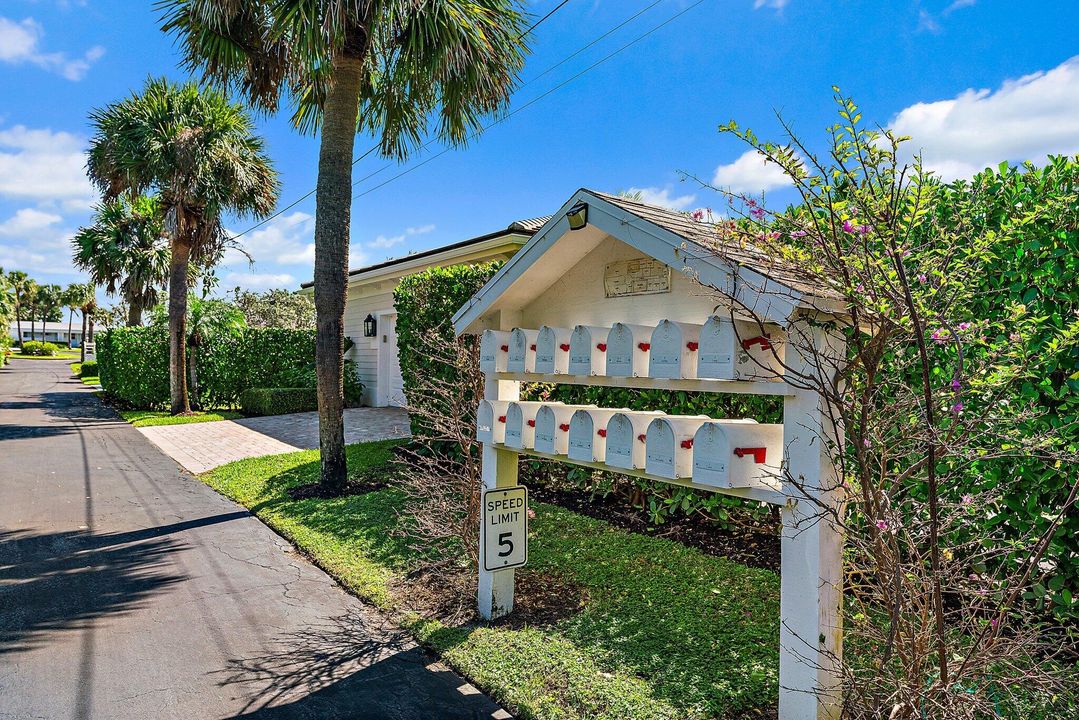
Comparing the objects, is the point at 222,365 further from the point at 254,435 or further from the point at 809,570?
the point at 809,570

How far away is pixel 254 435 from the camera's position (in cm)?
1230

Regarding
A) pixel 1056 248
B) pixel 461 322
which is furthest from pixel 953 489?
pixel 461 322

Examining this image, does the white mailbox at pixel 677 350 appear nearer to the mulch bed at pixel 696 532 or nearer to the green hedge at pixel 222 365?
the mulch bed at pixel 696 532

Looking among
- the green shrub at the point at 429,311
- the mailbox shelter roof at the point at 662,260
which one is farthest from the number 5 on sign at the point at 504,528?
the green shrub at the point at 429,311

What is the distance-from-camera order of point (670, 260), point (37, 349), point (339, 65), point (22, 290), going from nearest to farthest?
point (670, 260)
point (339, 65)
point (37, 349)
point (22, 290)

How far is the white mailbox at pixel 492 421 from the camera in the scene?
422 centimetres

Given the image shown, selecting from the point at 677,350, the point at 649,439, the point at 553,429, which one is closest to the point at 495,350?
the point at 553,429

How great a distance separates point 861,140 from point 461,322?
10.2ft

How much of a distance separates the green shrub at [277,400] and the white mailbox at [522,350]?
1207cm

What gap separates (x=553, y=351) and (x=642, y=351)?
2.19 feet

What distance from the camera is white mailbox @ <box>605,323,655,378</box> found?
3260mm

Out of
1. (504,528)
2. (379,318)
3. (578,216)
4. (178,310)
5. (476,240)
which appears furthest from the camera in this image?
(379,318)

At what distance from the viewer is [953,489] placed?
3.61m

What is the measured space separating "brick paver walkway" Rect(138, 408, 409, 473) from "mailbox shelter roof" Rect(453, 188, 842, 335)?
679 cm
